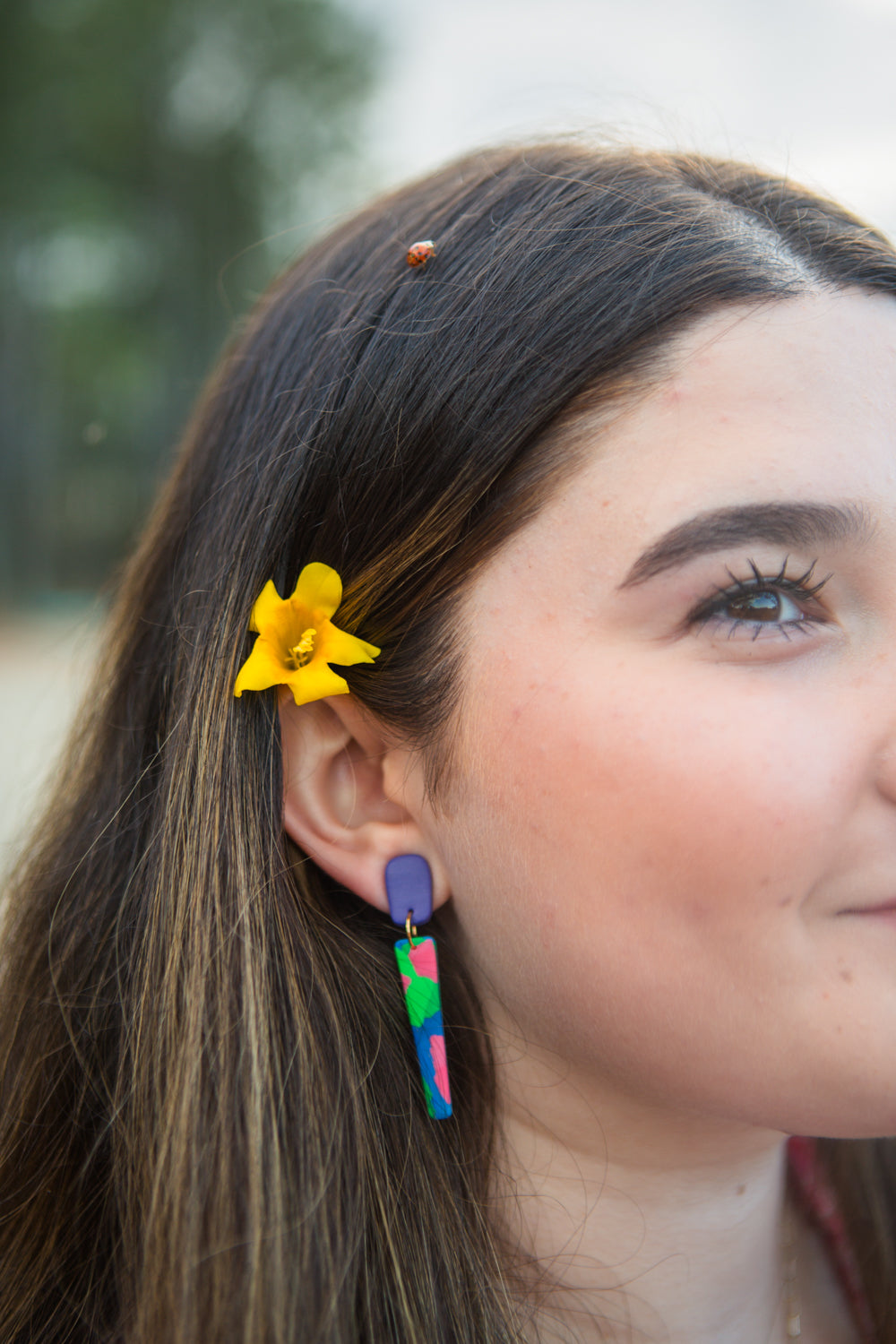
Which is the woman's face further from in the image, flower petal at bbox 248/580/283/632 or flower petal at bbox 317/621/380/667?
flower petal at bbox 248/580/283/632

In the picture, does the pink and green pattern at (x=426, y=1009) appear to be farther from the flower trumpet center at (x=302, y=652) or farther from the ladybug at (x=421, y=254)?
the ladybug at (x=421, y=254)

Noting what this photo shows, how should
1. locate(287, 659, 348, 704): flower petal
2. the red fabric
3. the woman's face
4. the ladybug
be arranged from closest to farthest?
the woman's face
locate(287, 659, 348, 704): flower petal
the ladybug
the red fabric

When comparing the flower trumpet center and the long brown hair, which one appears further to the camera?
the flower trumpet center

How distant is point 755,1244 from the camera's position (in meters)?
1.38

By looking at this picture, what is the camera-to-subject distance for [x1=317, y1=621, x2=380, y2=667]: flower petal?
1.26 m

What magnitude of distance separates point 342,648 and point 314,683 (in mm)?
73

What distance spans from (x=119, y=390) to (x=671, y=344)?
1260 cm

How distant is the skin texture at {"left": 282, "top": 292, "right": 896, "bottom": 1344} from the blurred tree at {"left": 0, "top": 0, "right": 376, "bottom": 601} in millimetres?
9787

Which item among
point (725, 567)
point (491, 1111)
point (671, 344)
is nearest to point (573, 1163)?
point (491, 1111)

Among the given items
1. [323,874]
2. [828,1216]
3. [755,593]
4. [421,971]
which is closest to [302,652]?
[323,874]

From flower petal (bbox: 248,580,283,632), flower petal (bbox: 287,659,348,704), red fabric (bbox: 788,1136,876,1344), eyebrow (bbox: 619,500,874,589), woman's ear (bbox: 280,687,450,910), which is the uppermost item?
flower petal (bbox: 248,580,283,632)

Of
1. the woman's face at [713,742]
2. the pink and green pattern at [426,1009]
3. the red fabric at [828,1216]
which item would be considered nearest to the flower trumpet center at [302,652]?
the woman's face at [713,742]

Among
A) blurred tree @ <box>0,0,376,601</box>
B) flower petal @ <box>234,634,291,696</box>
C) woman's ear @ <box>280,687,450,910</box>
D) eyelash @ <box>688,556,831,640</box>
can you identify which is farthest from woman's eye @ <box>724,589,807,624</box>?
blurred tree @ <box>0,0,376,601</box>

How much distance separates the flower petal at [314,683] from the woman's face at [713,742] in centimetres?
17
